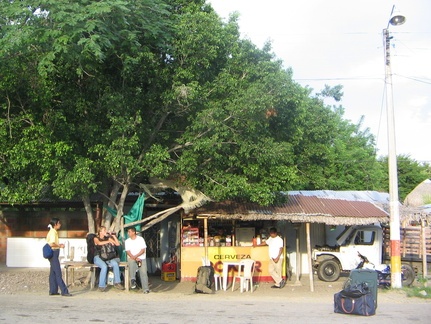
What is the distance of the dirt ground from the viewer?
1191cm

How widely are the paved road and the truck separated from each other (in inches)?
158

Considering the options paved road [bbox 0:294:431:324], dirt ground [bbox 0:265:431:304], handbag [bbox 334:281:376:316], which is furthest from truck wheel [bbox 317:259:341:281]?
handbag [bbox 334:281:376:316]

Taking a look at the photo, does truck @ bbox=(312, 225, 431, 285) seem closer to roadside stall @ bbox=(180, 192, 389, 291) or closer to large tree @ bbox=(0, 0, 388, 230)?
roadside stall @ bbox=(180, 192, 389, 291)

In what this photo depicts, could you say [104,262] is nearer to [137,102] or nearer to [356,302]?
[137,102]

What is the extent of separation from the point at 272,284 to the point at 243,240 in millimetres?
1940

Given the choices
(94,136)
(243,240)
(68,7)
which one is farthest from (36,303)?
(243,240)

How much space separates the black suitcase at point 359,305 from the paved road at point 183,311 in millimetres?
118

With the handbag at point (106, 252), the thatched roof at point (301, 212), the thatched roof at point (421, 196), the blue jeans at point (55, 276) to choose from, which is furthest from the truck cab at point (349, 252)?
the blue jeans at point (55, 276)

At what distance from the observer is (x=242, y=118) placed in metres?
12.1

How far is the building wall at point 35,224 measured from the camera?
17344 millimetres

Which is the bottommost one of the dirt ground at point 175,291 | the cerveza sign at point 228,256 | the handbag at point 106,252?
the dirt ground at point 175,291

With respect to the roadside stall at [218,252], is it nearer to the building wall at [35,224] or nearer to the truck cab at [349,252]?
the truck cab at [349,252]

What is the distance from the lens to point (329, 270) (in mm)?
15352

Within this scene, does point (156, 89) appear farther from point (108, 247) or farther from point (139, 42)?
point (108, 247)
